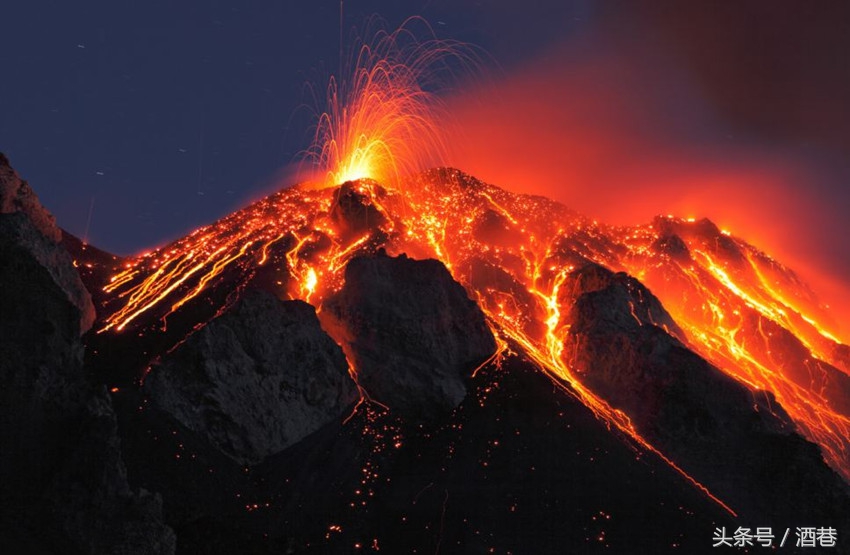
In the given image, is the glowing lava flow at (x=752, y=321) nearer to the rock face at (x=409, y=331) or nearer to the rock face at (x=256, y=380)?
the rock face at (x=409, y=331)

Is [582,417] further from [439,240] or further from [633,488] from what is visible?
[439,240]

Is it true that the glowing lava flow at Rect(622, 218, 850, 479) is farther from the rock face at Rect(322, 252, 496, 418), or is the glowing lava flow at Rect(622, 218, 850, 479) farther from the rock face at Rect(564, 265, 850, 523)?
the rock face at Rect(322, 252, 496, 418)

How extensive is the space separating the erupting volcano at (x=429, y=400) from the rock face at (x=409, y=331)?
15 centimetres

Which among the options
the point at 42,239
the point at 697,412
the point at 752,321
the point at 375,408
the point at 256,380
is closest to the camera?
the point at 42,239

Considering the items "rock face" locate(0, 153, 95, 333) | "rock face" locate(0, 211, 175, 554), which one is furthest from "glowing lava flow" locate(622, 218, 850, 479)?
"rock face" locate(0, 153, 95, 333)

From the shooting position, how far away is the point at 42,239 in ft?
97.6

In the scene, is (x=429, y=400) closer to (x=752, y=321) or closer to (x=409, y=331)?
(x=409, y=331)

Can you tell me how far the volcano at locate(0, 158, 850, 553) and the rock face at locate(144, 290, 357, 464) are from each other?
0.12 meters

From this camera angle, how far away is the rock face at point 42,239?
95.2ft

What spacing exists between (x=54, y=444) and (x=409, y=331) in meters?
21.6

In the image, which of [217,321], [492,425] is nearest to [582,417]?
[492,425]

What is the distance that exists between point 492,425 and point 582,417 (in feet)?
18.8

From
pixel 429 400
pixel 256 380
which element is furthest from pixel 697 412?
pixel 256 380

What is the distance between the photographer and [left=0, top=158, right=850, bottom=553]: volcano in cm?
2141
